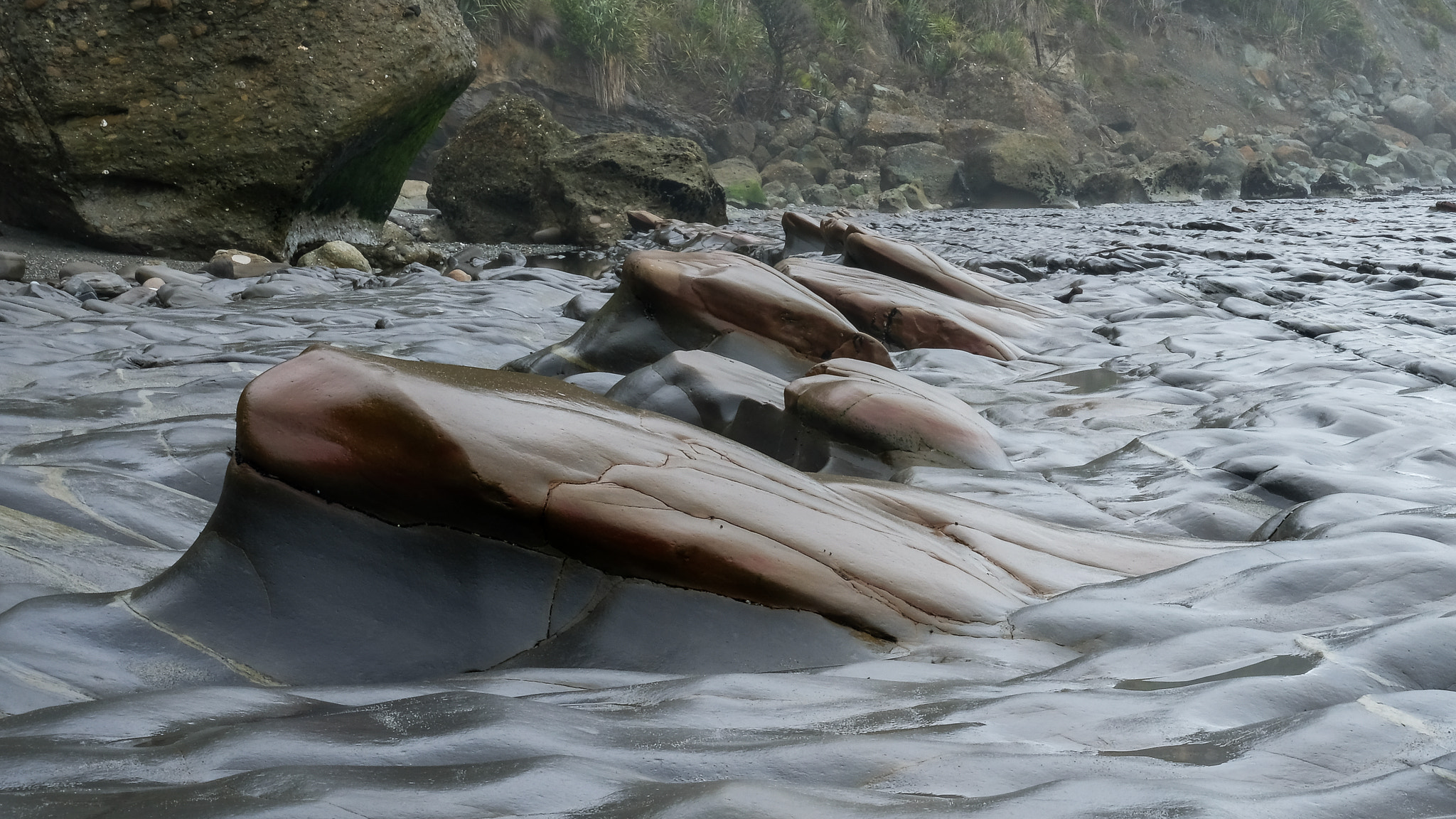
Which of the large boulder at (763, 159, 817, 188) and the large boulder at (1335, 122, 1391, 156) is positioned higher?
the large boulder at (1335, 122, 1391, 156)

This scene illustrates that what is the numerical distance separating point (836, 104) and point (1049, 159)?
6.68 meters

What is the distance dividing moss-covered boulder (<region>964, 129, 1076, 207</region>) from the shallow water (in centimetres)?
2362

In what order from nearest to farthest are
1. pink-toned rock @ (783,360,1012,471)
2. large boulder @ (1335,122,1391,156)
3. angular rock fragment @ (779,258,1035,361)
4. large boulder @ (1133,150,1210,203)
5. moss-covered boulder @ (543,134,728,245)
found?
pink-toned rock @ (783,360,1012,471), angular rock fragment @ (779,258,1035,361), moss-covered boulder @ (543,134,728,245), large boulder @ (1133,150,1210,203), large boulder @ (1335,122,1391,156)

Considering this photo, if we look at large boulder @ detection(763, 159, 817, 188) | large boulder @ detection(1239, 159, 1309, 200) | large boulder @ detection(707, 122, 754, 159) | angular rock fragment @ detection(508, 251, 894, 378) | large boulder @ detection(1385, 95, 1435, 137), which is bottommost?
large boulder @ detection(763, 159, 817, 188)

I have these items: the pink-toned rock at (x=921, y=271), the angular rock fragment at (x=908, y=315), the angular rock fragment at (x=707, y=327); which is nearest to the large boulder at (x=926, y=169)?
the pink-toned rock at (x=921, y=271)

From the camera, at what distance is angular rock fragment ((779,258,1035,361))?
533 cm

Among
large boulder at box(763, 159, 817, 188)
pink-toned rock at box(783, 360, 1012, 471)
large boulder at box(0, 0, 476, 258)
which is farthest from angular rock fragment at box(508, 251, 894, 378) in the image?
large boulder at box(763, 159, 817, 188)

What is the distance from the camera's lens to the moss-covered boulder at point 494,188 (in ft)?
43.7

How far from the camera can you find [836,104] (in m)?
31.5

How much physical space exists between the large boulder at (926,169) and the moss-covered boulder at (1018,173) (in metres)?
0.47

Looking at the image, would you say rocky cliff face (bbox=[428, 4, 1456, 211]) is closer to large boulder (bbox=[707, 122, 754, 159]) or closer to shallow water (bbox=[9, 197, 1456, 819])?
large boulder (bbox=[707, 122, 754, 159])

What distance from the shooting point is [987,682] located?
1.67 metres

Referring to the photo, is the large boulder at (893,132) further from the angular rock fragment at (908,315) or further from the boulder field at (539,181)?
the angular rock fragment at (908,315)

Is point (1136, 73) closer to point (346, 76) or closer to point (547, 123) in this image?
point (547, 123)
